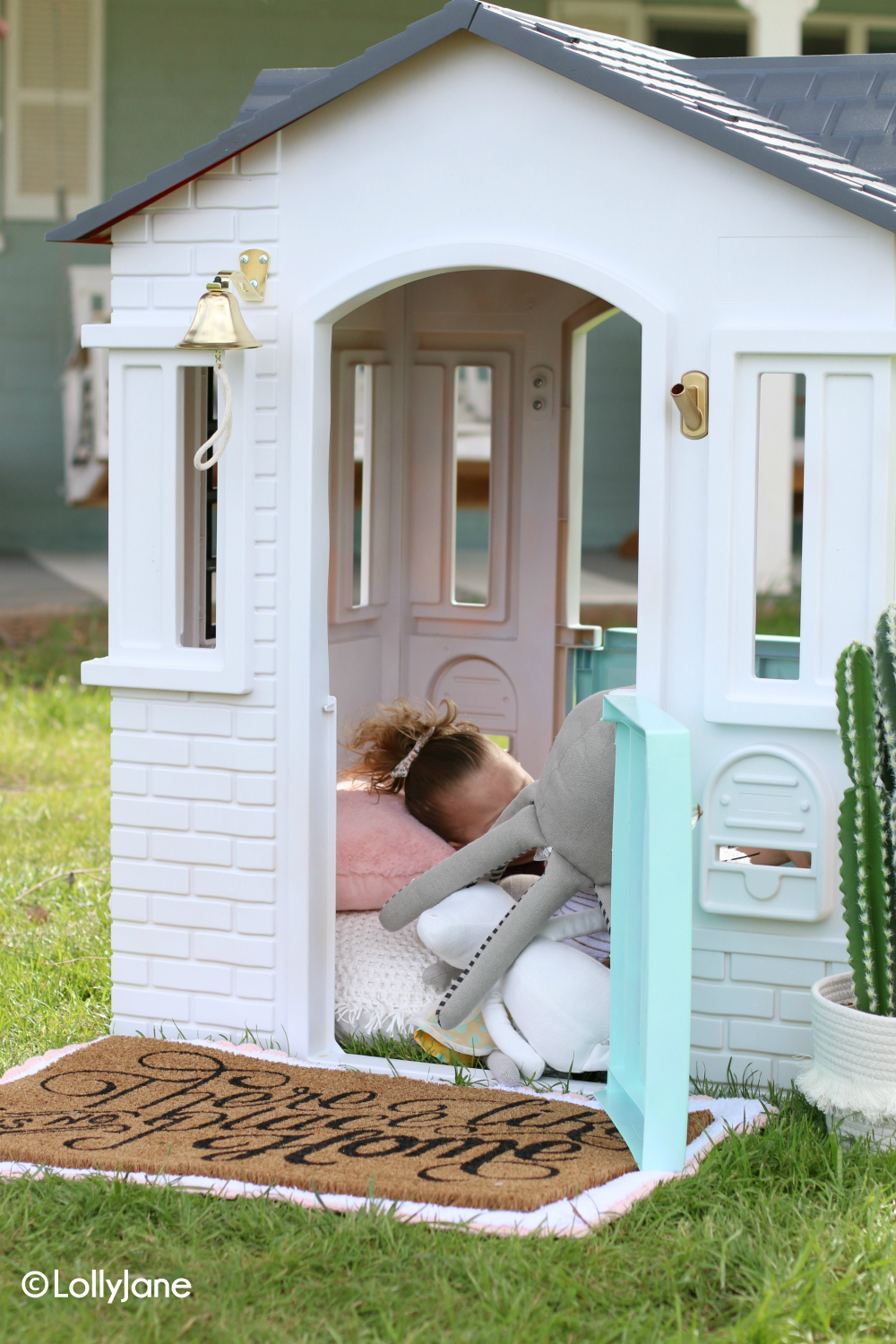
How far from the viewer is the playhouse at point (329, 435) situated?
3.39m

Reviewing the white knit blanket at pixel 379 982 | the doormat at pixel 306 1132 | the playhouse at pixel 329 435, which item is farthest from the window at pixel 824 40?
the doormat at pixel 306 1132

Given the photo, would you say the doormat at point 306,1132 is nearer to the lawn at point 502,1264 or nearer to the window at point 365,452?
the lawn at point 502,1264

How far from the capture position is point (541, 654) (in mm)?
5273

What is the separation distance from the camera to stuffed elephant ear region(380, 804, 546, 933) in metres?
3.81

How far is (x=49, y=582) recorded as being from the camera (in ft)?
35.7

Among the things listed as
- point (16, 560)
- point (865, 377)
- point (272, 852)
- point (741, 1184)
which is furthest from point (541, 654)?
point (16, 560)

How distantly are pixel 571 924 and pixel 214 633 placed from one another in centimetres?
139

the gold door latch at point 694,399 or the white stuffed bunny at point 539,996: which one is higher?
the gold door latch at point 694,399

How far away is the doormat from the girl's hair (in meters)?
1.03

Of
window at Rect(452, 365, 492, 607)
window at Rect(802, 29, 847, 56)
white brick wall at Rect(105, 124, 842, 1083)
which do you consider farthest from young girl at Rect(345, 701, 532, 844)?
window at Rect(802, 29, 847, 56)

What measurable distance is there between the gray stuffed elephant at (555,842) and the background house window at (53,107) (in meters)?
8.22

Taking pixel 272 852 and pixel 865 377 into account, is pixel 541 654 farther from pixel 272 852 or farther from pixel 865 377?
pixel 865 377

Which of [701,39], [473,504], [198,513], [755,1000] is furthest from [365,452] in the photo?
[701,39]

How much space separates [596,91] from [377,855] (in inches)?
86.8
